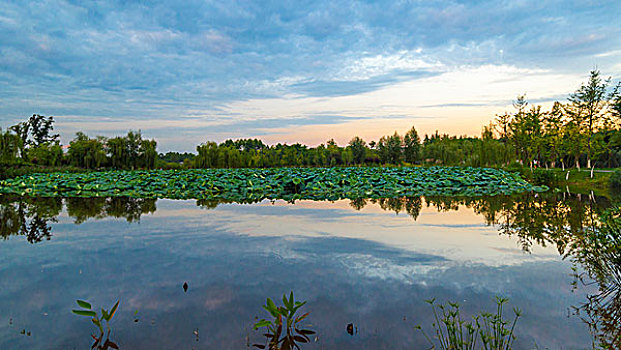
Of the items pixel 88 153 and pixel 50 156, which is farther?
pixel 50 156

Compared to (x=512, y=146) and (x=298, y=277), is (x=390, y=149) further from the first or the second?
(x=298, y=277)

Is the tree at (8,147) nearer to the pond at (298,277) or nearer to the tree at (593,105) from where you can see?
the pond at (298,277)

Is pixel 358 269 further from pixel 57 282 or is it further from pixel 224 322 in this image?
pixel 57 282

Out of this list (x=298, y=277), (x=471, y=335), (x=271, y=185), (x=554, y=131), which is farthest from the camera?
(x=554, y=131)

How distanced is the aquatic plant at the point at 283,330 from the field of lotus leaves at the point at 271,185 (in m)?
12.4

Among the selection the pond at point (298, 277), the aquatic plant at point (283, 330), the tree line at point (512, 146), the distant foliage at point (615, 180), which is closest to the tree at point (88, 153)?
the tree line at point (512, 146)

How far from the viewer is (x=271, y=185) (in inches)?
704

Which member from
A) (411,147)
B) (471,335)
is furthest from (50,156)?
(411,147)

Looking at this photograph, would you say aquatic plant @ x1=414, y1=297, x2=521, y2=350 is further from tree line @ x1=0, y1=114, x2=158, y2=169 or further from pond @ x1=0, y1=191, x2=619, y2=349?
tree line @ x1=0, y1=114, x2=158, y2=169

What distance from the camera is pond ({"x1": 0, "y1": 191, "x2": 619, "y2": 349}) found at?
310cm

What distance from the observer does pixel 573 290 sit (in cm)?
404

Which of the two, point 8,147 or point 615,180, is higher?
point 8,147

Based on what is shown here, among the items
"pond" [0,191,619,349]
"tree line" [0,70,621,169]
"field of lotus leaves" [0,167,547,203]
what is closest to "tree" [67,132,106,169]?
"tree line" [0,70,621,169]

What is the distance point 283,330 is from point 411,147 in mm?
49845
